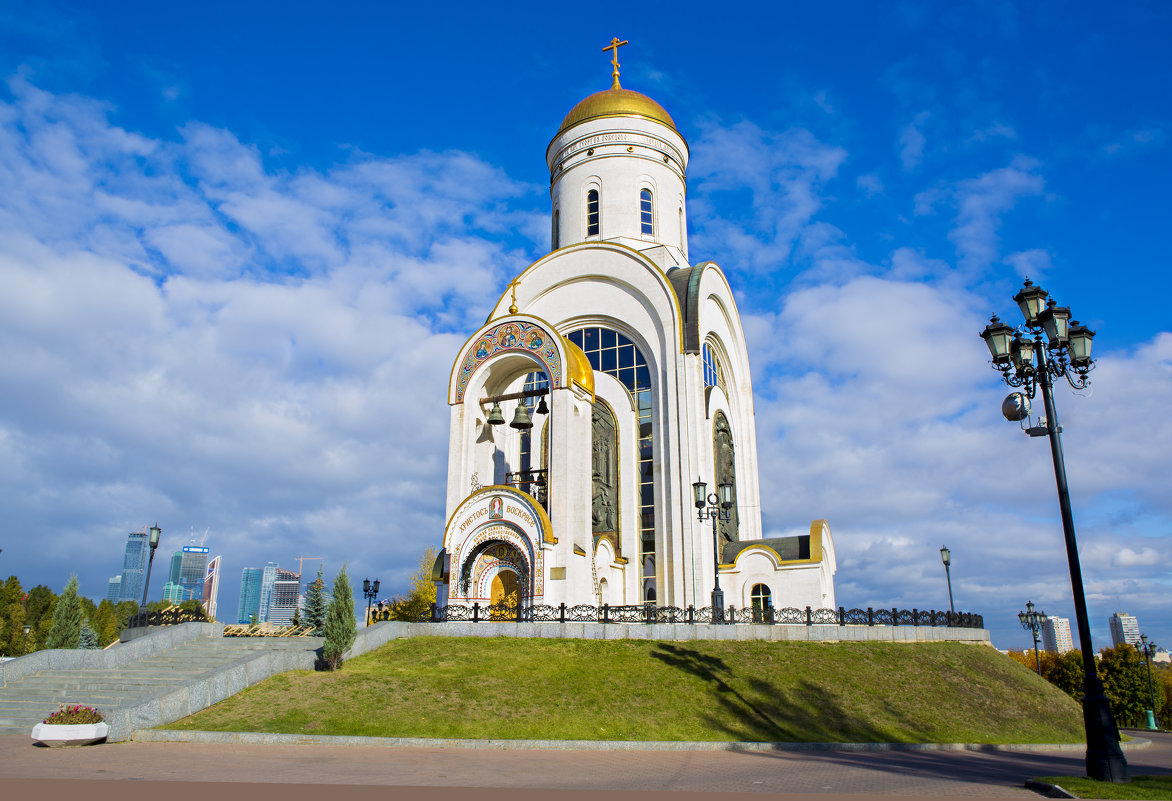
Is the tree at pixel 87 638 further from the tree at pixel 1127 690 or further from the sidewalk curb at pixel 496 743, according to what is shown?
the tree at pixel 1127 690

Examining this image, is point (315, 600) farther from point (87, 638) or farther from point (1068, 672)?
point (1068, 672)

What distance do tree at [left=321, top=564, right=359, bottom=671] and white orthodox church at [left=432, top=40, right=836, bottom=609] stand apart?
6.14 meters

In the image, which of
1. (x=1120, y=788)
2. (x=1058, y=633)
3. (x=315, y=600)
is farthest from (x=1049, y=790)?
(x=1058, y=633)

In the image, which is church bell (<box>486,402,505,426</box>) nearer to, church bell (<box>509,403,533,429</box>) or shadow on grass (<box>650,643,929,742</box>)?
church bell (<box>509,403,533,429</box>)

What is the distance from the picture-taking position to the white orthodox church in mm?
22125

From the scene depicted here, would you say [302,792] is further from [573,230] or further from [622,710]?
[573,230]

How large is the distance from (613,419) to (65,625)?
16.1m

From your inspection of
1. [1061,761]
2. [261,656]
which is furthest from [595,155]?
[1061,761]

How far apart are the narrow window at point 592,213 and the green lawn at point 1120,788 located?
86.6 ft

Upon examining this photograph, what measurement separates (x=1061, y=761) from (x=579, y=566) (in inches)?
475

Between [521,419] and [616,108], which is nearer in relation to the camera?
[521,419]

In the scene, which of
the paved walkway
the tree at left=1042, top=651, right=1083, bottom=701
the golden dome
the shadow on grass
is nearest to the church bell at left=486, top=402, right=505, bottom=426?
the shadow on grass

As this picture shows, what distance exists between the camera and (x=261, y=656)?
49.2 feet

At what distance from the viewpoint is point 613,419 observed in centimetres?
2703
